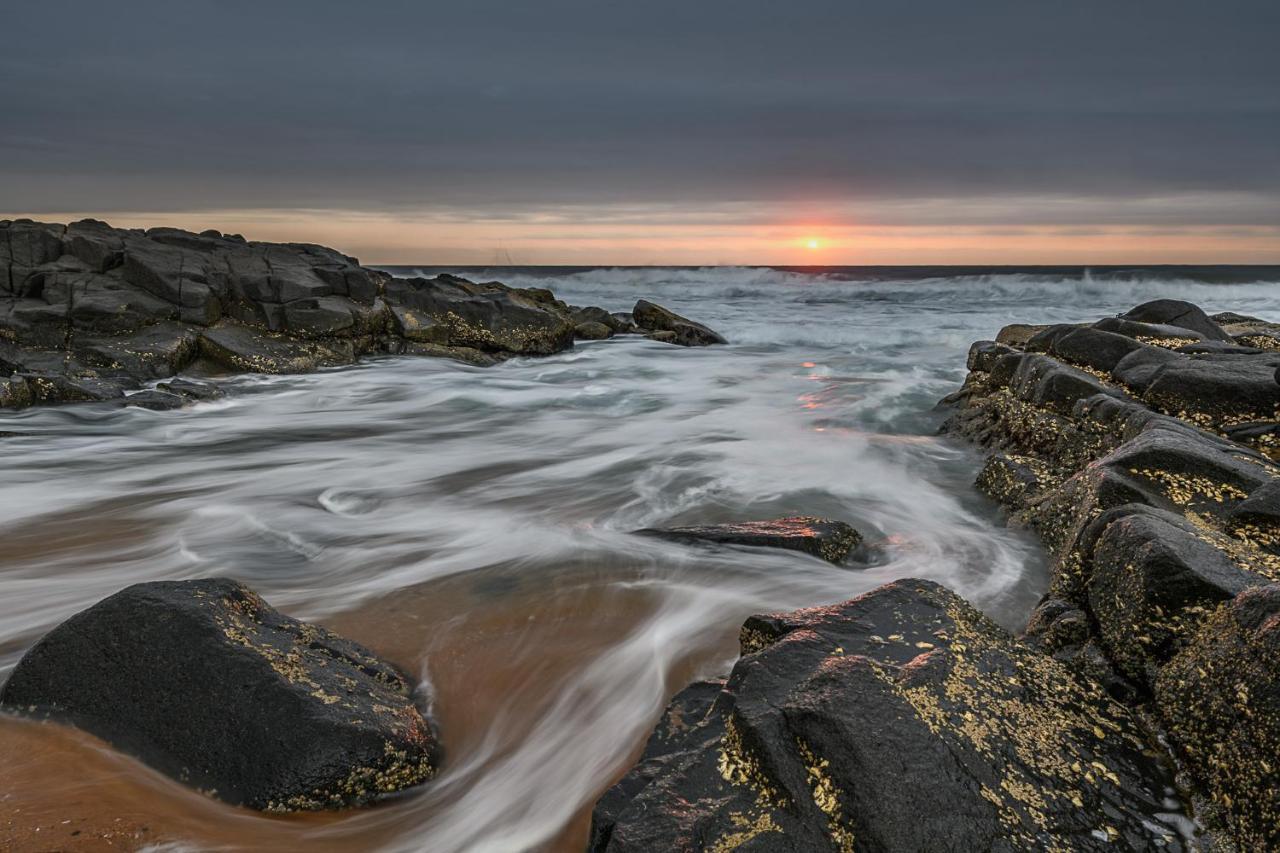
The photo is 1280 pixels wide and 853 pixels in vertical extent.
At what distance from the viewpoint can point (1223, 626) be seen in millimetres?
2541

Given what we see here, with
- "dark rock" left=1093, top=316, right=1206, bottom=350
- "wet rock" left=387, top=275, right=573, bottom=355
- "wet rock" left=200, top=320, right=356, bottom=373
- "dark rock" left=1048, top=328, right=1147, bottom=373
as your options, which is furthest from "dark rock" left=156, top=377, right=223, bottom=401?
"dark rock" left=1093, top=316, right=1206, bottom=350

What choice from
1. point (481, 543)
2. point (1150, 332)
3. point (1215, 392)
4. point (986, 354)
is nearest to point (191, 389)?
point (481, 543)

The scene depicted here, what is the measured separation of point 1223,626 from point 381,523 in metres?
5.51

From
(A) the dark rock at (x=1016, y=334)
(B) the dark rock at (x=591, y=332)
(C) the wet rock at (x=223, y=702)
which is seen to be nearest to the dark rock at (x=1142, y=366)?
(A) the dark rock at (x=1016, y=334)

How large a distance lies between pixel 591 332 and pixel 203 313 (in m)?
8.63

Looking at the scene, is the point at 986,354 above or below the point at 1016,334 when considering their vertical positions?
below

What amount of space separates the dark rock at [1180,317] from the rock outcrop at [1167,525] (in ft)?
5.63

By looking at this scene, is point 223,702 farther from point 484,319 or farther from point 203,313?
point 484,319

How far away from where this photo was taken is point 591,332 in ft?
62.8

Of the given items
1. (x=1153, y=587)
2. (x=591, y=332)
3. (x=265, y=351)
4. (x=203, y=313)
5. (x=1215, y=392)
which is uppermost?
(x=203, y=313)

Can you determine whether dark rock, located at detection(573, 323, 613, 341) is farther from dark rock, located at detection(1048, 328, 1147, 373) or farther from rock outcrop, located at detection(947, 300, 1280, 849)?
dark rock, located at detection(1048, 328, 1147, 373)

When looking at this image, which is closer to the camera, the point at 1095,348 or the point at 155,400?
the point at 1095,348

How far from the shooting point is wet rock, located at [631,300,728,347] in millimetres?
19234

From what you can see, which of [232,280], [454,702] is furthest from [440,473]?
[232,280]
